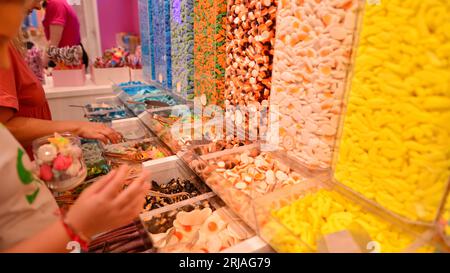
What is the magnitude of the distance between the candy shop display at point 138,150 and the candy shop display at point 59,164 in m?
0.52

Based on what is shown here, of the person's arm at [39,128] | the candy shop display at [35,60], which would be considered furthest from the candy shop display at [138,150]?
the candy shop display at [35,60]

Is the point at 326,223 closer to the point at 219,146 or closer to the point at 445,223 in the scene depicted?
the point at 445,223

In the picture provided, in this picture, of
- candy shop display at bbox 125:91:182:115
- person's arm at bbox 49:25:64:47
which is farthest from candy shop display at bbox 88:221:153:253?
person's arm at bbox 49:25:64:47

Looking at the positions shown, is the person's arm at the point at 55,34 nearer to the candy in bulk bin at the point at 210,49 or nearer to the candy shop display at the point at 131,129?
the candy shop display at the point at 131,129

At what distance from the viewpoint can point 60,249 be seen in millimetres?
608

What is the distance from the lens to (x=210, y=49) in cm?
150

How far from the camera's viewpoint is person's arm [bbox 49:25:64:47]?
2.70m

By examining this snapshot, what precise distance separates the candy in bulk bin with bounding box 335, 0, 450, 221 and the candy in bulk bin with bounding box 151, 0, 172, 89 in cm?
138

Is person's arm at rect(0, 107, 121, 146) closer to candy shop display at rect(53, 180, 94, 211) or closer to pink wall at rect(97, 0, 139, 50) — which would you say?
candy shop display at rect(53, 180, 94, 211)

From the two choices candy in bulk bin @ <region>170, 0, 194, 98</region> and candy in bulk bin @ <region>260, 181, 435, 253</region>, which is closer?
candy in bulk bin @ <region>260, 181, 435, 253</region>

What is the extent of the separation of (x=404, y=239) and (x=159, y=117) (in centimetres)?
121

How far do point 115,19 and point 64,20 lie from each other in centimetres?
97

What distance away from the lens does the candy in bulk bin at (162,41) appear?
6.11 ft
